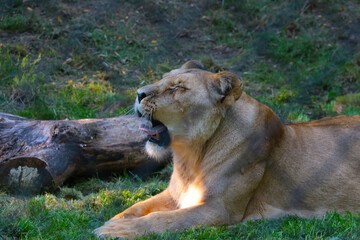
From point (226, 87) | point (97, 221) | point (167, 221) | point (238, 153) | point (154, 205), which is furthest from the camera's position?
point (154, 205)

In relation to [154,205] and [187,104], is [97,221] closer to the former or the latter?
[154,205]

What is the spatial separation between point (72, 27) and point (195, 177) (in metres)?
3.70

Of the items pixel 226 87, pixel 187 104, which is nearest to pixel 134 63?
pixel 187 104

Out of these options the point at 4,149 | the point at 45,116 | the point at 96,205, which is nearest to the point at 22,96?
the point at 45,116

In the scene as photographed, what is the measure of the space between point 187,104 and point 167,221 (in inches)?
34.0

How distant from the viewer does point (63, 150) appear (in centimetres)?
513

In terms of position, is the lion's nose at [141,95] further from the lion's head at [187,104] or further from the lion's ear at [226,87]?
the lion's ear at [226,87]

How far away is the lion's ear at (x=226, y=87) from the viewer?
381 centimetres

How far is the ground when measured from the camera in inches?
158

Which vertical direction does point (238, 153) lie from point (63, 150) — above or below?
above

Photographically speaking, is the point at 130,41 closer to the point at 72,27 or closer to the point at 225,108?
the point at 72,27

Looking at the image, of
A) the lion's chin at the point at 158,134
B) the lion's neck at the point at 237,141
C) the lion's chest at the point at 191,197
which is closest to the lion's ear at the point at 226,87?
the lion's neck at the point at 237,141

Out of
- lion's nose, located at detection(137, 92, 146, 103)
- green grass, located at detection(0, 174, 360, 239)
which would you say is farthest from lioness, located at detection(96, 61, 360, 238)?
green grass, located at detection(0, 174, 360, 239)

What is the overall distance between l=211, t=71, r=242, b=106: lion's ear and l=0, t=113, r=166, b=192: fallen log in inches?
65.4
